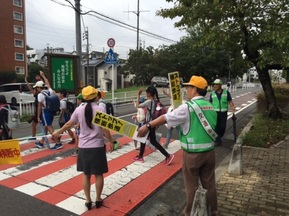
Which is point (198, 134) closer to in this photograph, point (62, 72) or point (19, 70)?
point (62, 72)

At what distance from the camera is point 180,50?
159ft

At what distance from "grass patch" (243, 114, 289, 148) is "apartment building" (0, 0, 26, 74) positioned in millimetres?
43666

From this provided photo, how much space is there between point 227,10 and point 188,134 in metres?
7.15

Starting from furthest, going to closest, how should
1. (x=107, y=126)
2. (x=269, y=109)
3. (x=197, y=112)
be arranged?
(x=269, y=109), (x=107, y=126), (x=197, y=112)

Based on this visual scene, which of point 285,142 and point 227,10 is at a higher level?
point 227,10

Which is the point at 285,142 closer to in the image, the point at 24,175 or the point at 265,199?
the point at 265,199

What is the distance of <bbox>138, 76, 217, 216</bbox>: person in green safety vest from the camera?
3.36 meters

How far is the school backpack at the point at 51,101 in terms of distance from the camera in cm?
695

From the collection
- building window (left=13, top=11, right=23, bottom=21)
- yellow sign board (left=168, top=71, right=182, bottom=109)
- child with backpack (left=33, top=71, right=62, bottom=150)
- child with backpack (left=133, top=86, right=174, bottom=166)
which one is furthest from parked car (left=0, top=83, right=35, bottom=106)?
building window (left=13, top=11, right=23, bottom=21)

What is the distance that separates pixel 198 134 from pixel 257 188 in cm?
208

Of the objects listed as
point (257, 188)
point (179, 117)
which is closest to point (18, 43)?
point (257, 188)

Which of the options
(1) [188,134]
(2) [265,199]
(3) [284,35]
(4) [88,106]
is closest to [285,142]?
(3) [284,35]

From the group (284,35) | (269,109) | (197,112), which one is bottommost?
(269,109)

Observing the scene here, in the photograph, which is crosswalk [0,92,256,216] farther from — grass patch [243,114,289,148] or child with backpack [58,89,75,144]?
grass patch [243,114,289,148]
